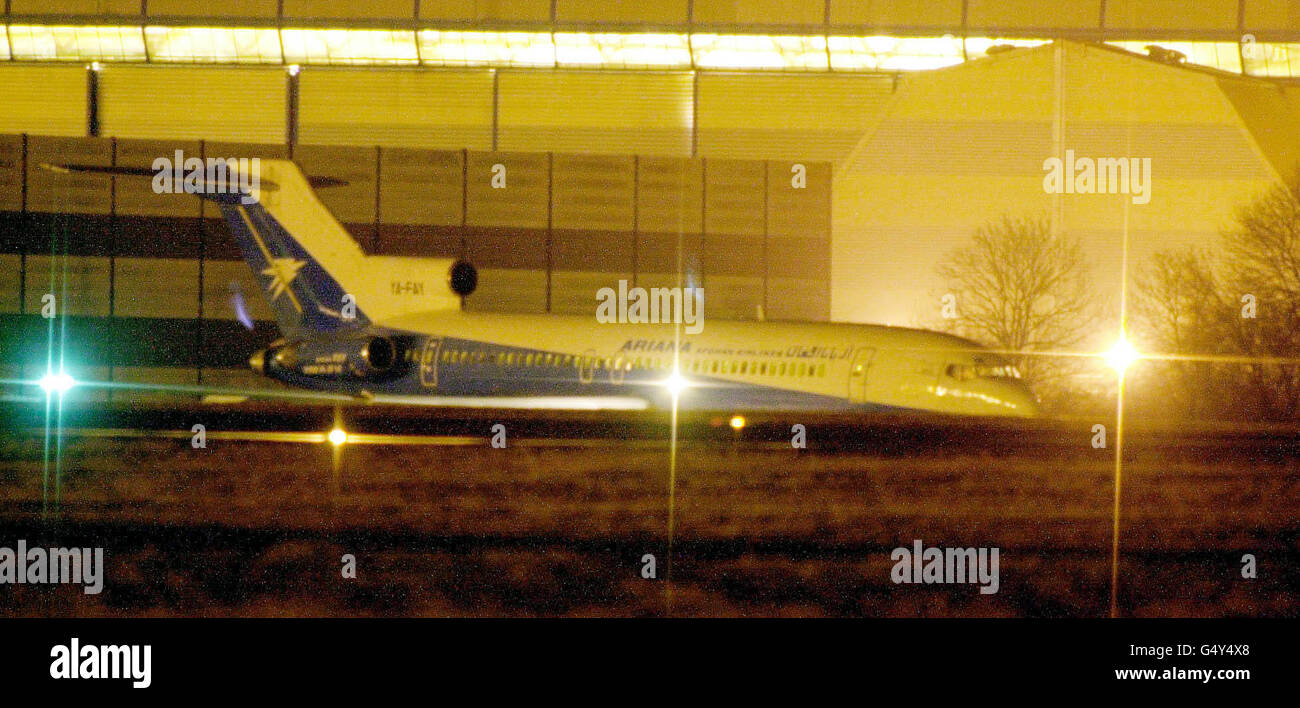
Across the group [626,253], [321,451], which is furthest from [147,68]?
[321,451]

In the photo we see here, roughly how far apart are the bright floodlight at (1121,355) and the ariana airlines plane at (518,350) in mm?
13591

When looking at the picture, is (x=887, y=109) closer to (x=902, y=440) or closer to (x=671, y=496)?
(x=902, y=440)

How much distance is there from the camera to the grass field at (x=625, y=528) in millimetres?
13289

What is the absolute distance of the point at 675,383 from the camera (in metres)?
29.6

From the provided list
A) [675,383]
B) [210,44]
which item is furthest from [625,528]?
[210,44]

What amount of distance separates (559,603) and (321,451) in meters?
8.82

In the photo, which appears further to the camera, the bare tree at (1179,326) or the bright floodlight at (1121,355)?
the bright floodlight at (1121,355)

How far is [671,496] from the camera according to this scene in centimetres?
1800

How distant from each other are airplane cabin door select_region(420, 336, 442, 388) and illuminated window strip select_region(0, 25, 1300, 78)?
57.9ft

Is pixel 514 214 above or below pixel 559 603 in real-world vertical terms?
above
